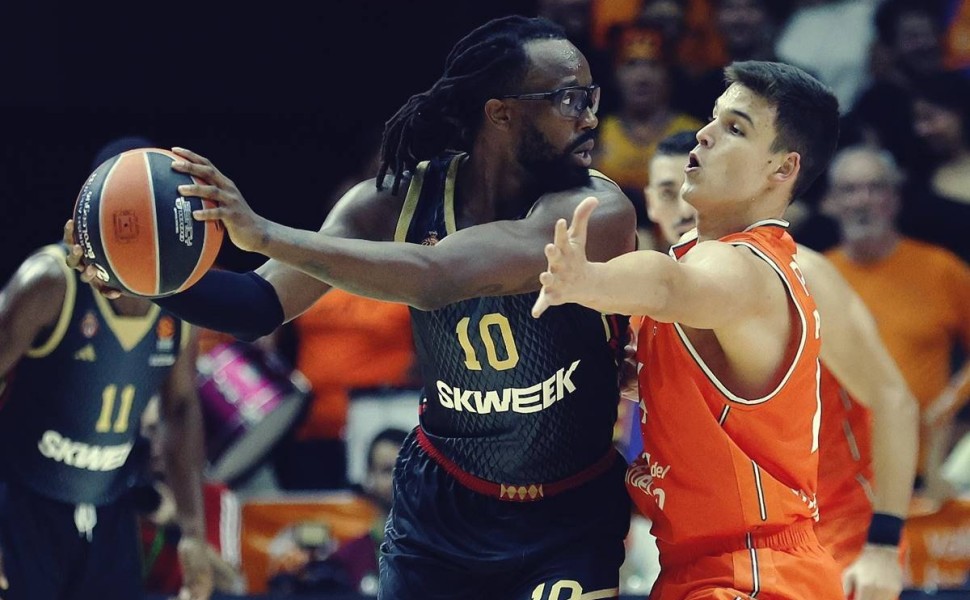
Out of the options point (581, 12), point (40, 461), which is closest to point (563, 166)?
point (40, 461)

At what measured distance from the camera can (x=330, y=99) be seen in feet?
27.3

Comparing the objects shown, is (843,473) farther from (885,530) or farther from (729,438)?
(729,438)

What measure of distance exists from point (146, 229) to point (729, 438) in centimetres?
130

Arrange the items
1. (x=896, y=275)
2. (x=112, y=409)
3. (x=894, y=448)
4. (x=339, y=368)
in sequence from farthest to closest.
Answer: (x=339, y=368), (x=896, y=275), (x=112, y=409), (x=894, y=448)

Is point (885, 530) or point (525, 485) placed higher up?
point (525, 485)

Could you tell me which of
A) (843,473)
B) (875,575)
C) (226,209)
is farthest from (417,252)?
(843,473)

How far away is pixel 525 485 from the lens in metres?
3.46

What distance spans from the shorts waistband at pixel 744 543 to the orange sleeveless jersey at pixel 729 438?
1cm

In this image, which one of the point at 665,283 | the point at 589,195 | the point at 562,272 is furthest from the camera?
the point at 589,195

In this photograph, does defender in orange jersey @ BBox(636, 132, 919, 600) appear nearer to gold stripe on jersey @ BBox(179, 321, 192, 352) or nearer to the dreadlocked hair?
the dreadlocked hair

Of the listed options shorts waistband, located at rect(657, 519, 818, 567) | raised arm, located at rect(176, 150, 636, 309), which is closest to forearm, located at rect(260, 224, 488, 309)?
raised arm, located at rect(176, 150, 636, 309)

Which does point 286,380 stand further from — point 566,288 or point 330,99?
point 566,288

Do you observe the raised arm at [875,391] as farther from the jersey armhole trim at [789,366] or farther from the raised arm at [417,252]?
the raised arm at [417,252]

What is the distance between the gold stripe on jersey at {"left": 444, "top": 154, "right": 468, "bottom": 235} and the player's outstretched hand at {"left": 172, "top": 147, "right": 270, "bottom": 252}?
59cm
